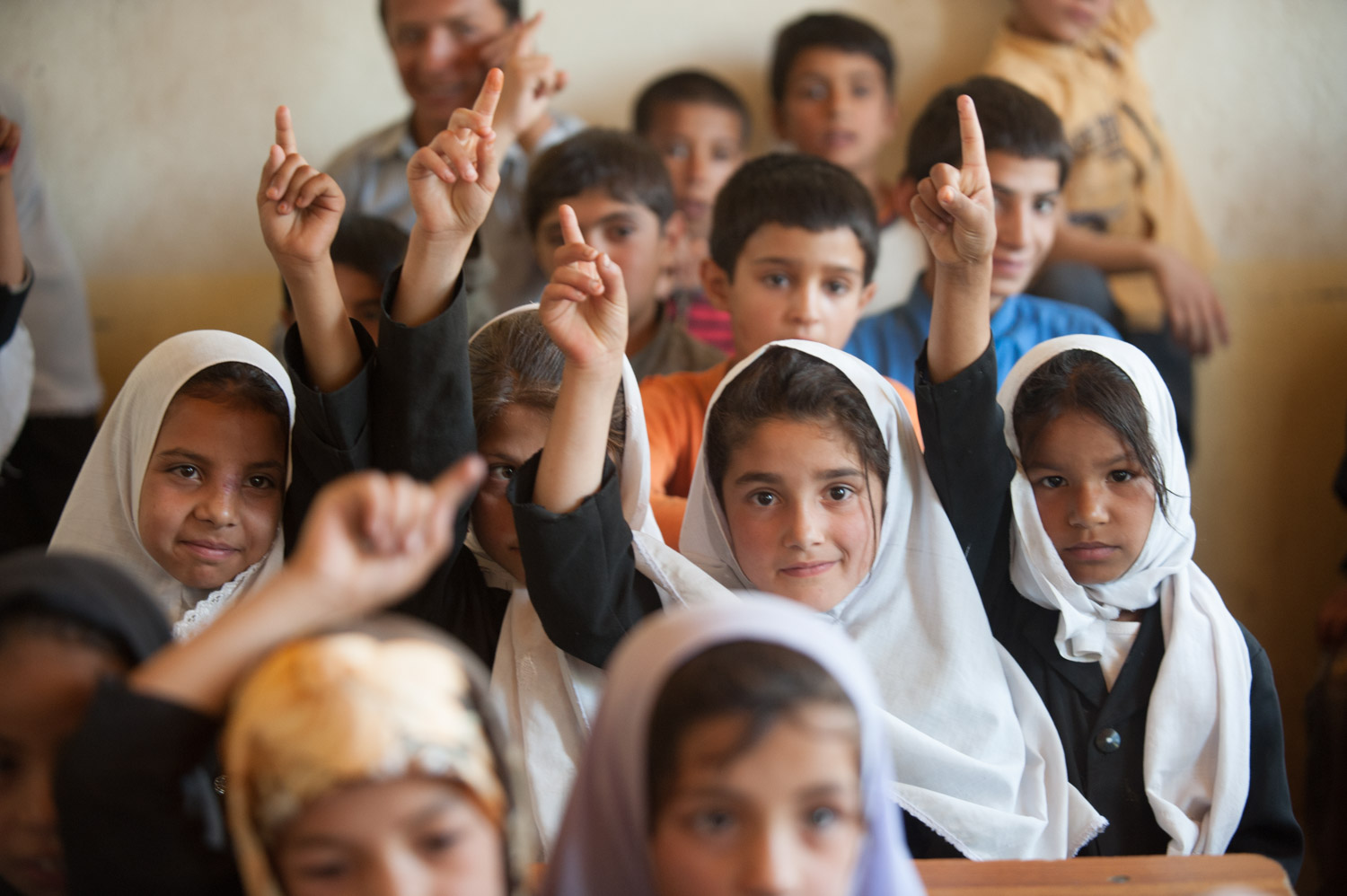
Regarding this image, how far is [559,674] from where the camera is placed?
5.08 ft

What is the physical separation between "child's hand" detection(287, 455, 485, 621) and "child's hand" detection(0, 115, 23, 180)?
1943 mm

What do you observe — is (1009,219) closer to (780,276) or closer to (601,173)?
(780,276)

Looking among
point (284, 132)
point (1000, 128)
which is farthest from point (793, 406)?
point (1000, 128)

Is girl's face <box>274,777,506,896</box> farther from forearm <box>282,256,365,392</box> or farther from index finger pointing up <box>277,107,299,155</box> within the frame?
index finger pointing up <box>277,107,299,155</box>

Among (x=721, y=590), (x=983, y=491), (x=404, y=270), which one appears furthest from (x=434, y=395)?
(x=983, y=491)

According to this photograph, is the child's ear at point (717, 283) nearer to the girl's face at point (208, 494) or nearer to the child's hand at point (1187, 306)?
the girl's face at point (208, 494)

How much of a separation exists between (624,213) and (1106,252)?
5.11ft

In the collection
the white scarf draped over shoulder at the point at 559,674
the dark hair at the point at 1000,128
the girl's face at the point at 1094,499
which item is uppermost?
the dark hair at the point at 1000,128

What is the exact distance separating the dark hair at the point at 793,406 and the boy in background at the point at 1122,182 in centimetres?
179

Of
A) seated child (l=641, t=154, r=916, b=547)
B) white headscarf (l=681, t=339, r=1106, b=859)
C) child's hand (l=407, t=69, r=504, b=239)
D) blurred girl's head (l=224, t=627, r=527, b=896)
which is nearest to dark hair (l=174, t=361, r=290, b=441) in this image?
child's hand (l=407, t=69, r=504, b=239)

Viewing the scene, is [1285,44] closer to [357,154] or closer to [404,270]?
[357,154]

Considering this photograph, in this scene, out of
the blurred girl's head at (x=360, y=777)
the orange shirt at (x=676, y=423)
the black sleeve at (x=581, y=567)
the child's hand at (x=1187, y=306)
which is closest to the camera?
the blurred girl's head at (x=360, y=777)

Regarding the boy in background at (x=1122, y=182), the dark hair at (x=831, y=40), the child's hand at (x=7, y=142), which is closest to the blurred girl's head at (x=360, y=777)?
the child's hand at (x=7, y=142)

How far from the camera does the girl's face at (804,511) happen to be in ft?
5.13
